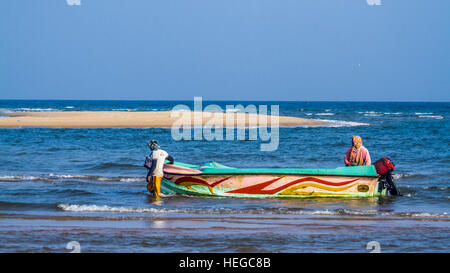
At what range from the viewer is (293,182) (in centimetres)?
1277

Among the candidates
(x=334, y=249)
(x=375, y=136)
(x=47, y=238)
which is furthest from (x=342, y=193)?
(x=375, y=136)

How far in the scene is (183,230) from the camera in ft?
30.5

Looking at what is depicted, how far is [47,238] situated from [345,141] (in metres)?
22.6

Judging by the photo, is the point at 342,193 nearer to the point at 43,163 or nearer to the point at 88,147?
the point at 43,163

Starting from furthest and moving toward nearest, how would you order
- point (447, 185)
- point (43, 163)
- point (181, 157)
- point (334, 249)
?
point (181, 157) → point (43, 163) → point (447, 185) → point (334, 249)

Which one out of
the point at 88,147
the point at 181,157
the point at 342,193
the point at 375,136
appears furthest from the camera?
the point at 375,136

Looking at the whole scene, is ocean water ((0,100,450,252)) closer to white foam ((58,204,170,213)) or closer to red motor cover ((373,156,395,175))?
white foam ((58,204,170,213))

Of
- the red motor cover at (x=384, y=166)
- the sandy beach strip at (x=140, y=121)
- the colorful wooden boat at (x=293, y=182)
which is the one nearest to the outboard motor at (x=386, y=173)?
the red motor cover at (x=384, y=166)

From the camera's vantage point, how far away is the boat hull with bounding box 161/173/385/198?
1275cm

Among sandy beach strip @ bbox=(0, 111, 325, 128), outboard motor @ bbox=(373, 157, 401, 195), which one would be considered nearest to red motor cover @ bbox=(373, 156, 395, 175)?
outboard motor @ bbox=(373, 157, 401, 195)

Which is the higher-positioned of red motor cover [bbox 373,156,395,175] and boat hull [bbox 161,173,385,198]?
red motor cover [bbox 373,156,395,175]

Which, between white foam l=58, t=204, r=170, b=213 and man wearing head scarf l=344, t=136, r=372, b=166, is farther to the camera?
man wearing head scarf l=344, t=136, r=372, b=166

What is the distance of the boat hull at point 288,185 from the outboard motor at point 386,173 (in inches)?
8.1
